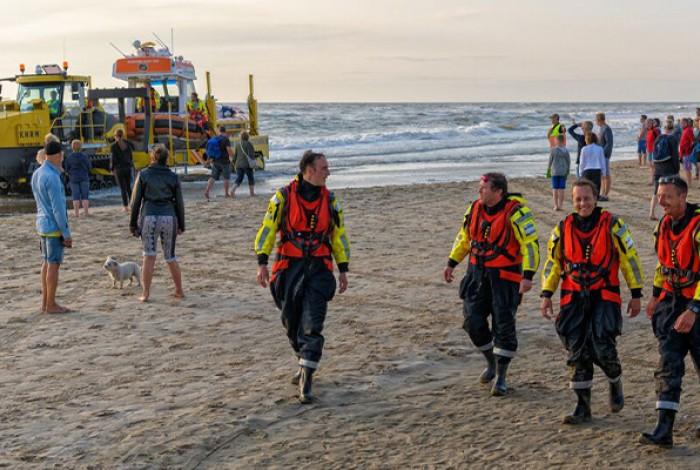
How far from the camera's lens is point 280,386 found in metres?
6.49

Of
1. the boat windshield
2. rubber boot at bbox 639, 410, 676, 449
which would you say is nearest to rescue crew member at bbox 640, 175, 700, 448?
rubber boot at bbox 639, 410, 676, 449

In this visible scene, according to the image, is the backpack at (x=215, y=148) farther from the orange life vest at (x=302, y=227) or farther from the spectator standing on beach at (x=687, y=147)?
the orange life vest at (x=302, y=227)

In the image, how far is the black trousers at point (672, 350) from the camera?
5.12m

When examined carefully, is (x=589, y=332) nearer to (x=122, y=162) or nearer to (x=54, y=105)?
(x=122, y=162)

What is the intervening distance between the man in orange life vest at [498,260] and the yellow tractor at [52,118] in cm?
1721

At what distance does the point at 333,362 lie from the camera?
709cm

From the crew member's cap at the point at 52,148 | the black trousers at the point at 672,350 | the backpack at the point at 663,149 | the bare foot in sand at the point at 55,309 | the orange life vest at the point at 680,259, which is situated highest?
the crew member's cap at the point at 52,148

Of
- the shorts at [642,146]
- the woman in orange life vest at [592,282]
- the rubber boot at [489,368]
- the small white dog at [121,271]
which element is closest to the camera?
the woman in orange life vest at [592,282]

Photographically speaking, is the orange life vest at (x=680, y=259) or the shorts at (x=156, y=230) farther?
the shorts at (x=156, y=230)

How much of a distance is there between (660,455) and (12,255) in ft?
32.7

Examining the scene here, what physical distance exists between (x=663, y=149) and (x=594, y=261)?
9742mm

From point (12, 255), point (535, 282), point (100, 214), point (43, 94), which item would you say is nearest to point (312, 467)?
point (535, 282)

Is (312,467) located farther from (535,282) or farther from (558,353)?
(535,282)

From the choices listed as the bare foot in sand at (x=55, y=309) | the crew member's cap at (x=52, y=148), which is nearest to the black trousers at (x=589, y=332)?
the crew member's cap at (x=52, y=148)
